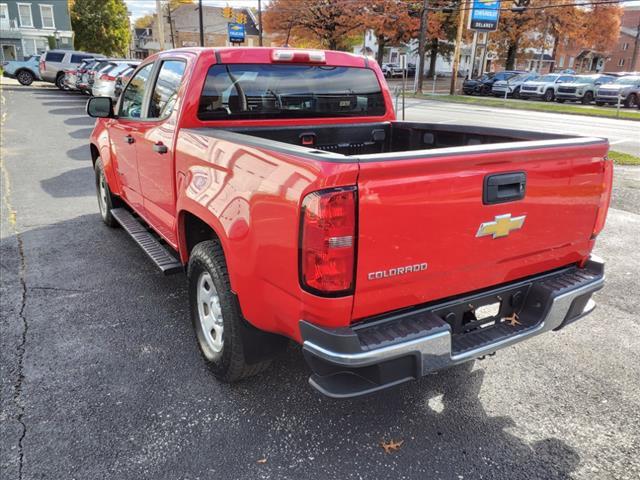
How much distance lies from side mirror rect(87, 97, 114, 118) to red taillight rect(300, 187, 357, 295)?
338 cm

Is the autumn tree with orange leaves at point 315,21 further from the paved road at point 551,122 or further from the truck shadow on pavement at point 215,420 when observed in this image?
the truck shadow on pavement at point 215,420

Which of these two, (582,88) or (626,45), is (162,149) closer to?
(582,88)

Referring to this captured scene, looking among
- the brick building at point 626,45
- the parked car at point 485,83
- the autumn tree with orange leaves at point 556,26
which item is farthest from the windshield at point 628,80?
the brick building at point 626,45

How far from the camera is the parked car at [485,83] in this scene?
3428 cm

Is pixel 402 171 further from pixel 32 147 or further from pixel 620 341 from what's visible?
pixel 32 147

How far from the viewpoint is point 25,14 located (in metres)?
46.6

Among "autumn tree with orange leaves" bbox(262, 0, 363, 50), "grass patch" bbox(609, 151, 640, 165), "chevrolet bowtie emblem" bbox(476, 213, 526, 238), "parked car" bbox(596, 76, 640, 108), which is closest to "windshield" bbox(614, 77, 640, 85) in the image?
"parked car" bbox(596, 76, 640, 108)

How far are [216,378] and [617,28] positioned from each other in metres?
54.8

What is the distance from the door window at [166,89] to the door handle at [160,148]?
0.22 meters

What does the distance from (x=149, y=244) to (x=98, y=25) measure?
56958mm

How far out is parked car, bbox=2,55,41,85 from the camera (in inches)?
1057

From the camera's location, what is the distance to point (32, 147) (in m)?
11.0

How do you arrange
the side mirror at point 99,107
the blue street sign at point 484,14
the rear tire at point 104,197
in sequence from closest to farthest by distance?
the side mirror at point 99,107
the rear tire at point 104,197
the blue street sign at point 484,14

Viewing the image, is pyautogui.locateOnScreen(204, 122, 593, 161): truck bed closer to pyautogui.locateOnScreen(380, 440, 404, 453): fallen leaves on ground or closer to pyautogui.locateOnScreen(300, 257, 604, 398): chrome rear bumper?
pyautogui.locateOnScreen(300, 257, 604, 398): chrome rear bumper
